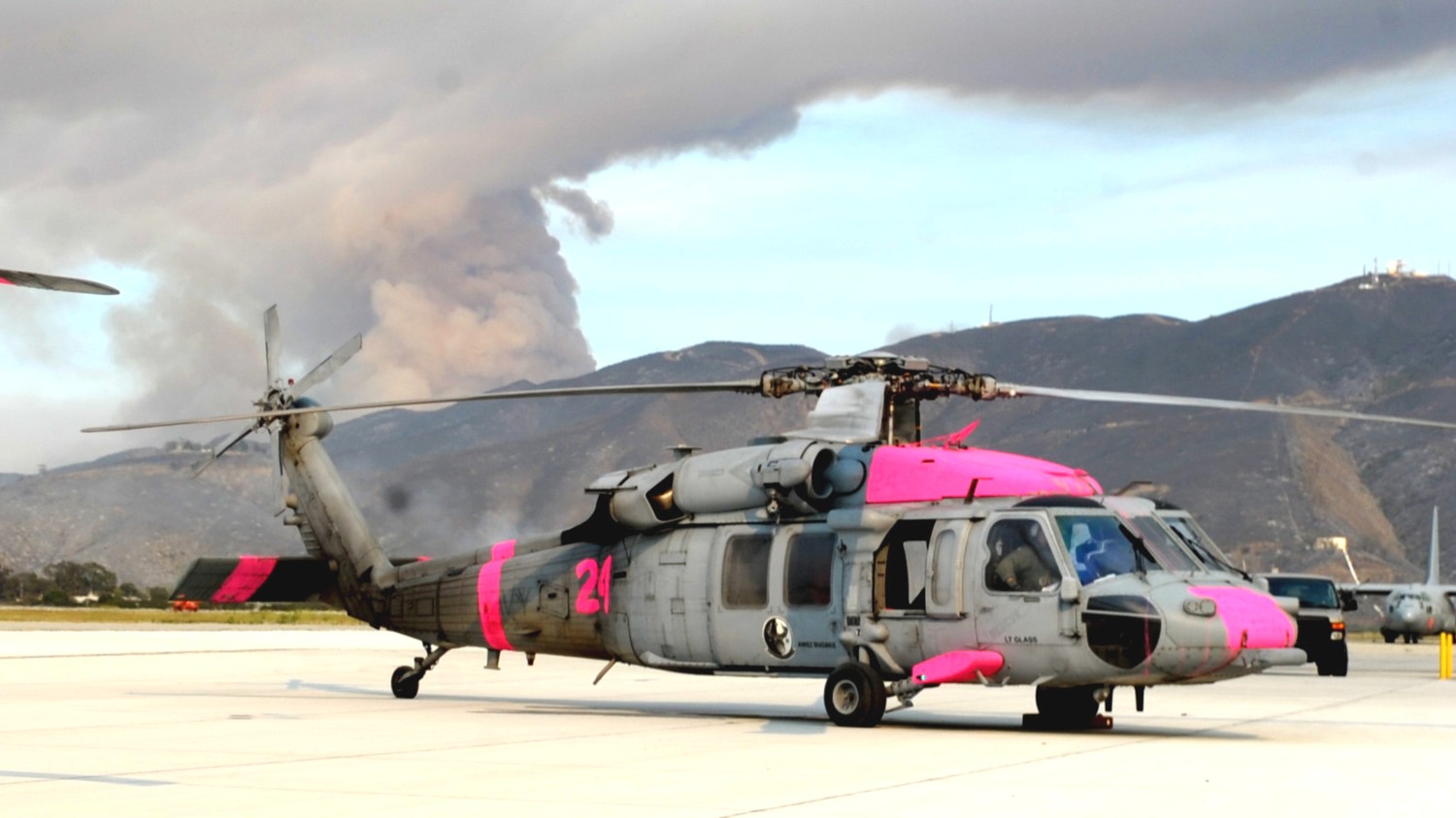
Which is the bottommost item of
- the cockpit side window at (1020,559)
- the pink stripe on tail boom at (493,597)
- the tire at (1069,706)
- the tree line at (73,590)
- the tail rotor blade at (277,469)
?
the tree line at (73,590)

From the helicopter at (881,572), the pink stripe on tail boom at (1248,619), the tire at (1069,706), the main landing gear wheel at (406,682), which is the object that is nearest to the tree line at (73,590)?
the main landing gear wheel at (406,682)

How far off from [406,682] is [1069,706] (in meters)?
9.95

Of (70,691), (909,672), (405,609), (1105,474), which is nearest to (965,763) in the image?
(909,672)

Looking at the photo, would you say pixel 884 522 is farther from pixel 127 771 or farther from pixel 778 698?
pixel 127 771

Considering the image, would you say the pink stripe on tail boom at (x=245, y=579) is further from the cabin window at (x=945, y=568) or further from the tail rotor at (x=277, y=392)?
the cabin window at (x=945, y=568)

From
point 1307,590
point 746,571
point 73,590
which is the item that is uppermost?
point 746,571

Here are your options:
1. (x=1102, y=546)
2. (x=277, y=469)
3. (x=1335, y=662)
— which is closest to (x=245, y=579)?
(x=277, y=469)

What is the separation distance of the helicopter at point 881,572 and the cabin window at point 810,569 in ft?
0.08

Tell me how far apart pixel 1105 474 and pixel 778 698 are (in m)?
178

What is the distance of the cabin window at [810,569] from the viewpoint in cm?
1906

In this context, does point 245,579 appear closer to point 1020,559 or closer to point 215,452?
point 215,452

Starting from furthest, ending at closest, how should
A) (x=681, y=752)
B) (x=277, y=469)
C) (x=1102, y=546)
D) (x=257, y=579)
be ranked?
(x=277, y=469)
(x=257, y=579)
(x=1102, y=546)
(x=681, y=752)

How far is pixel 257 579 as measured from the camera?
24641mm

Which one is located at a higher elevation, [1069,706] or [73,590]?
[1069,706]
